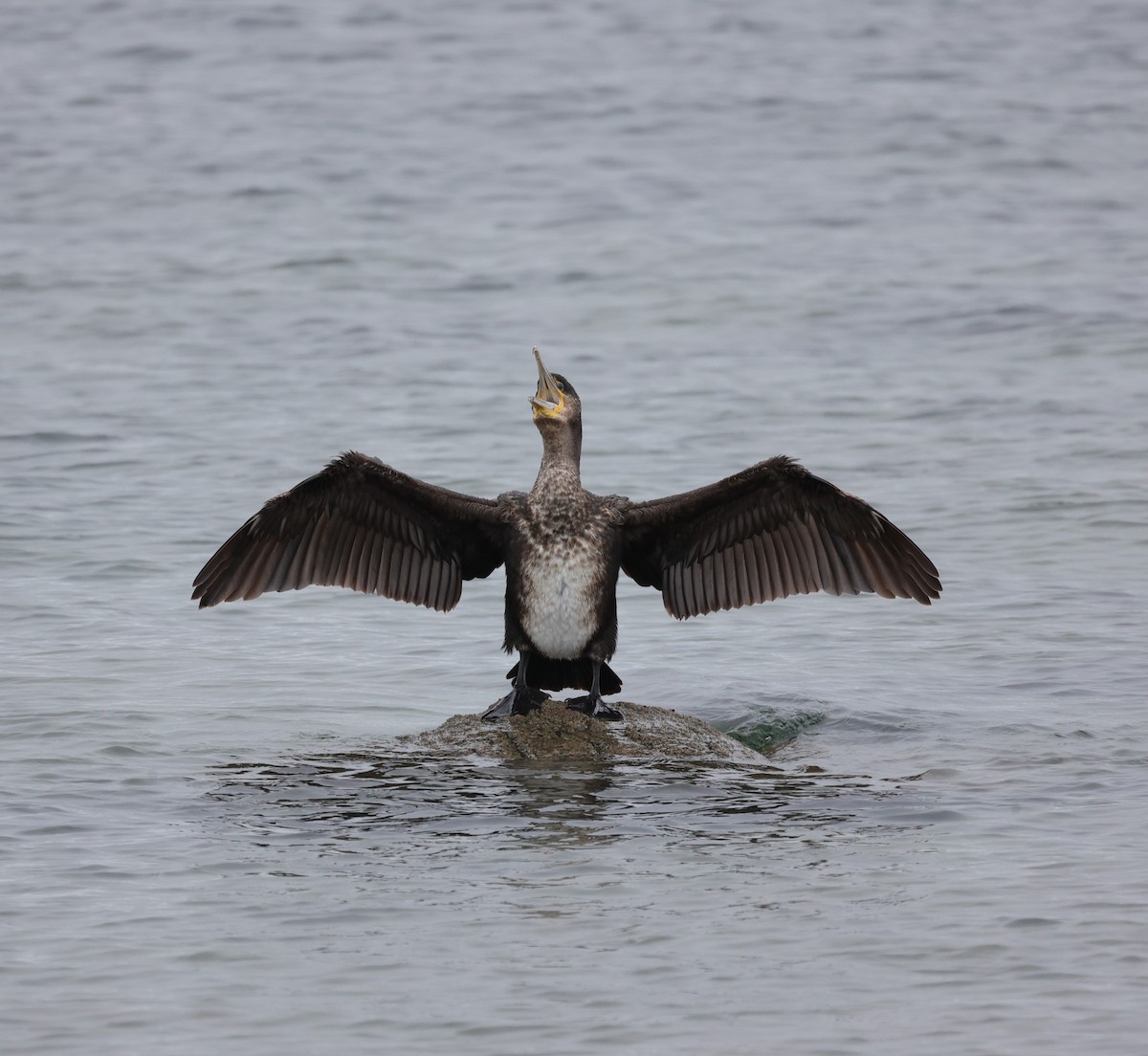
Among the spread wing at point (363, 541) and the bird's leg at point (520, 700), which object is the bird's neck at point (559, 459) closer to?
the spread wing at point (363, 541)

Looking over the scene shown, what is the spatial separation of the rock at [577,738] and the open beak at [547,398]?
123cm

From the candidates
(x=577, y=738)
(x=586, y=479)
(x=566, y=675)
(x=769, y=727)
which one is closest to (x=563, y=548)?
(x=566, y=675)

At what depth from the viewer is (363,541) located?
818cm

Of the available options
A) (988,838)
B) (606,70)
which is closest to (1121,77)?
(606,70)

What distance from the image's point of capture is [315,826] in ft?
21.6

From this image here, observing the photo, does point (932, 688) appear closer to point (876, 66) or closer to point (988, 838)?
point (988, 838)

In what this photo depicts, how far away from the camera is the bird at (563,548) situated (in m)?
7.57

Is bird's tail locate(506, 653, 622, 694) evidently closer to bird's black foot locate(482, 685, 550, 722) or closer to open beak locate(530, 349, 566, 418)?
bird's black foot locate(482, 685, 550, 722)

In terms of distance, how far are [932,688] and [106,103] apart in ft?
60.4

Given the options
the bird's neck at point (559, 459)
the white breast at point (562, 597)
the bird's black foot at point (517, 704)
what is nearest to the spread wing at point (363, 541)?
the bird's neck at point (559, 459)

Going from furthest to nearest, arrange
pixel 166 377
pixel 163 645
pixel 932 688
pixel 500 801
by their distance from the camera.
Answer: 1. pixel 166 377
2. pixel 163 645
3. pixel 932 688
4. pixel 500 801

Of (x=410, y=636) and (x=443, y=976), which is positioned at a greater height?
(x=410, y=636)

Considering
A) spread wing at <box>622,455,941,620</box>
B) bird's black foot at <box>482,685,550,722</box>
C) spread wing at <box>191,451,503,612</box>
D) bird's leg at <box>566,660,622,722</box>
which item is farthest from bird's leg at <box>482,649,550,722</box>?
spread wing at <box>622,455,941,620</box>

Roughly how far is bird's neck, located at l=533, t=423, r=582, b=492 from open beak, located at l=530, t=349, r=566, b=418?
8cm
